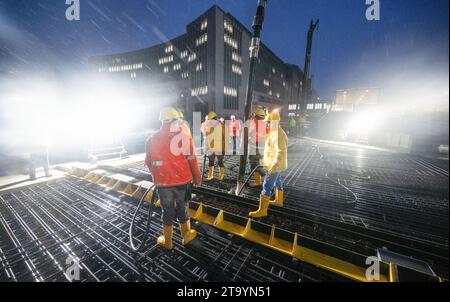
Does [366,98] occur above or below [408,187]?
above

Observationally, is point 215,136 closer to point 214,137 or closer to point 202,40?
point 214,137

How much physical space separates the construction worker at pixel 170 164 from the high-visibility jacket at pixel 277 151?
162 cm

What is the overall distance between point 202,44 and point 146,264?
162 feet

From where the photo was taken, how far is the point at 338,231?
3.29 metres

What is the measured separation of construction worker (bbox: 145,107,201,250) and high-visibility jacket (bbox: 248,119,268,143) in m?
3.17

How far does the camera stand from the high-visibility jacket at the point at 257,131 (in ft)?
18.0

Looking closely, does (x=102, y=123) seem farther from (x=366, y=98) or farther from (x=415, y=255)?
(x=366, y=98)

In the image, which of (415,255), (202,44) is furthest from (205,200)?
(202,44)

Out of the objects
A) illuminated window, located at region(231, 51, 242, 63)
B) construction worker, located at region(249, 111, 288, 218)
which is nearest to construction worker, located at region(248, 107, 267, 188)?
construction worker, located at region(249, 111, 288, 218)

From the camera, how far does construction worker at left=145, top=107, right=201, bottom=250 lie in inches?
105

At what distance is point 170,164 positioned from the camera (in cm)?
269

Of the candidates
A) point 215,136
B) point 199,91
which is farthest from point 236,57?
point 215,136

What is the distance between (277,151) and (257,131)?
7.13 feet

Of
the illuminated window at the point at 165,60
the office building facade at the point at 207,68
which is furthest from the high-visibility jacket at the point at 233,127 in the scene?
the illuminated window at the point at 165,60
